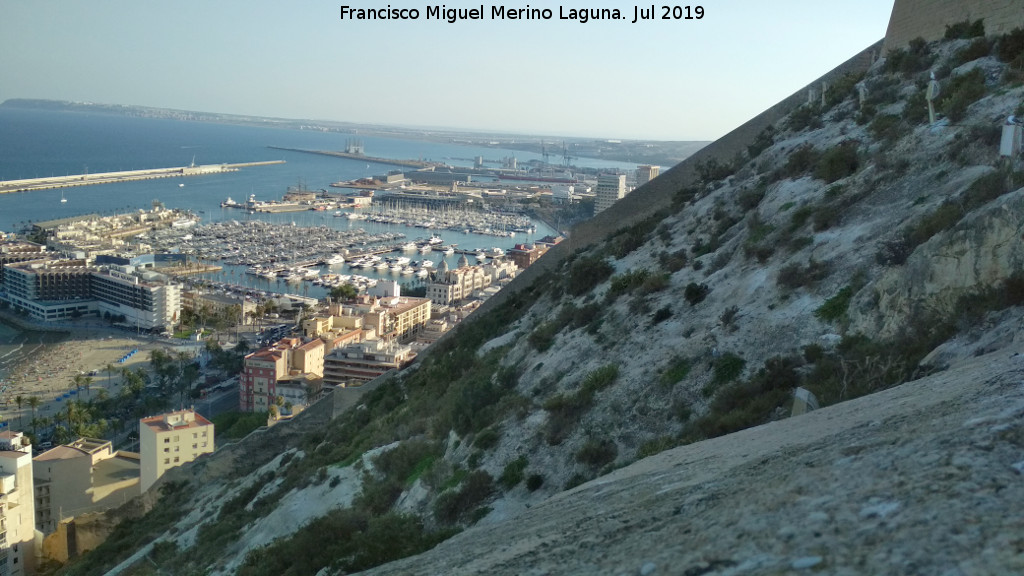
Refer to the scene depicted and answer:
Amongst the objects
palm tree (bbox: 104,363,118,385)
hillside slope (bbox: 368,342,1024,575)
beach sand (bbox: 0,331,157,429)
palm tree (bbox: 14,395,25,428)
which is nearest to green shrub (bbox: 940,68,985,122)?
hillside slope (bbox: 368,342,1024,575)

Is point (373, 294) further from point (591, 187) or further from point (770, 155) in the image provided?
point (591, 187)

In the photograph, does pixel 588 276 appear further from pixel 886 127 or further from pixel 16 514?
pixel 16 514

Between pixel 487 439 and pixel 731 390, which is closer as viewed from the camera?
pixel 731 390

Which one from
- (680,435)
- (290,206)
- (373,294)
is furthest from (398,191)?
(680,435)

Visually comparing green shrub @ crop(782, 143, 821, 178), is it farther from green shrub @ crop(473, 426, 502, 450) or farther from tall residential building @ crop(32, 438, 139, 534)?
tall residential building @ crop(32, 438, 139, 534)

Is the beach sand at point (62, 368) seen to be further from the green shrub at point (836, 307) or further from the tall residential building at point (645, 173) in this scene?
the tall residential building at point (645, 173)

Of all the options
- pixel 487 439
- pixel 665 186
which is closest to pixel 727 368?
pixel 487 439
